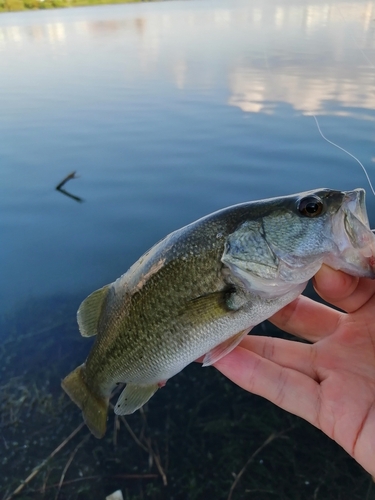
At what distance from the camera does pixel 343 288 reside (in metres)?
2.18

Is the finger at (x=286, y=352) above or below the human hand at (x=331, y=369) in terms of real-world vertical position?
below

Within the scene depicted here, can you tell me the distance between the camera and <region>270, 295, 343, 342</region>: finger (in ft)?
8.62

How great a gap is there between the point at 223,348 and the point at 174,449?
114 centimetres

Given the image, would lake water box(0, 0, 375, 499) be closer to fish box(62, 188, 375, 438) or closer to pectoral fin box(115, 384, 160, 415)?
pectoral fin box(115, 384, 160, 415)

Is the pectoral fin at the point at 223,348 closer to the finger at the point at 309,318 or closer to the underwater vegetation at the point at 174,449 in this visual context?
the finger at the point at 309,318

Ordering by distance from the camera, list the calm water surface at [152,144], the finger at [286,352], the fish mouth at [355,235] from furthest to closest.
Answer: the calm water surface at [152,144] → the finger at [286,352] → the fish mouth at [355,235]

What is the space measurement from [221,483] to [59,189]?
544 cm

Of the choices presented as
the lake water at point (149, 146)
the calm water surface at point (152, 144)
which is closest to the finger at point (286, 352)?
the lake water at point (149, 146)

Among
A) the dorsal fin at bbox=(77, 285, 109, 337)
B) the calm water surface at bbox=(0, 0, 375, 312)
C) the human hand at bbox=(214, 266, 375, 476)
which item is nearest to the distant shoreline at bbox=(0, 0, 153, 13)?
the calm water surface at bbox=(0, 0, 375, 312)

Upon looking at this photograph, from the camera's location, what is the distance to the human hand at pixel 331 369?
2.01 meters

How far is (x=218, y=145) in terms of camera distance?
809cm

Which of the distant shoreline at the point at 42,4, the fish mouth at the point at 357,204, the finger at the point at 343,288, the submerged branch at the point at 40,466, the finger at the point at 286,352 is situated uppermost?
the fish mouth at the point at 357,204

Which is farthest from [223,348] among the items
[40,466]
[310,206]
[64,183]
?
[64,183]

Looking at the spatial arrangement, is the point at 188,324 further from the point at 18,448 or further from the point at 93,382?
the point at 18,448
